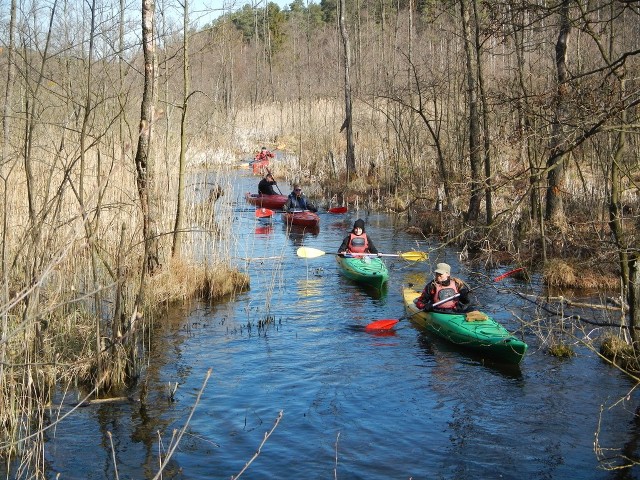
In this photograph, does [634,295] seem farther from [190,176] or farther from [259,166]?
[259,166]

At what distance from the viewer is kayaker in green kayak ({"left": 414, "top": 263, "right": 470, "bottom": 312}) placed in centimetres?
994

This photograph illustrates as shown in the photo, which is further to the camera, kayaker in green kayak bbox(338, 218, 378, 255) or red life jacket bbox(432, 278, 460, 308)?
kayaker in green kayak bbox(338, 218, 378, 255)

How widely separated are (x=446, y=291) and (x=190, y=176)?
19.2ft

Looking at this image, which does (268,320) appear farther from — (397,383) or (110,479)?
(110,479)

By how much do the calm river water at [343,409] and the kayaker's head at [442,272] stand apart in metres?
0.77

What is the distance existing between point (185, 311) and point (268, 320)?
1249 mm

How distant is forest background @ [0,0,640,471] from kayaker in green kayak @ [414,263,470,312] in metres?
0.65

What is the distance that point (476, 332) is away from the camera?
9055mm

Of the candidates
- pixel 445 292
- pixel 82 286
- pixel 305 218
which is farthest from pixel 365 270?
pixel 305 218

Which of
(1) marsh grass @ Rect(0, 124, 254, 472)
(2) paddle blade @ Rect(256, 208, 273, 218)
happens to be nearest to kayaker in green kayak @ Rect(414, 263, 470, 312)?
(1) marsh grass @ Rect(0, 124, 254, 472)

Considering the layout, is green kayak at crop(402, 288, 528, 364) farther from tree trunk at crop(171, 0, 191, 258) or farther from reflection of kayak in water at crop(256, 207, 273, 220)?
reflection of kayak in water at crop(256, 207, 273, 220)

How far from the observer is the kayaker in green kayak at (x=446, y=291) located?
9.94m

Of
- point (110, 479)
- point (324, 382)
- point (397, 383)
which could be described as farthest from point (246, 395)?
point (110, 479)

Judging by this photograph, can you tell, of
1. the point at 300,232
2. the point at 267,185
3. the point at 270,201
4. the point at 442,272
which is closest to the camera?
the point at 442,272
